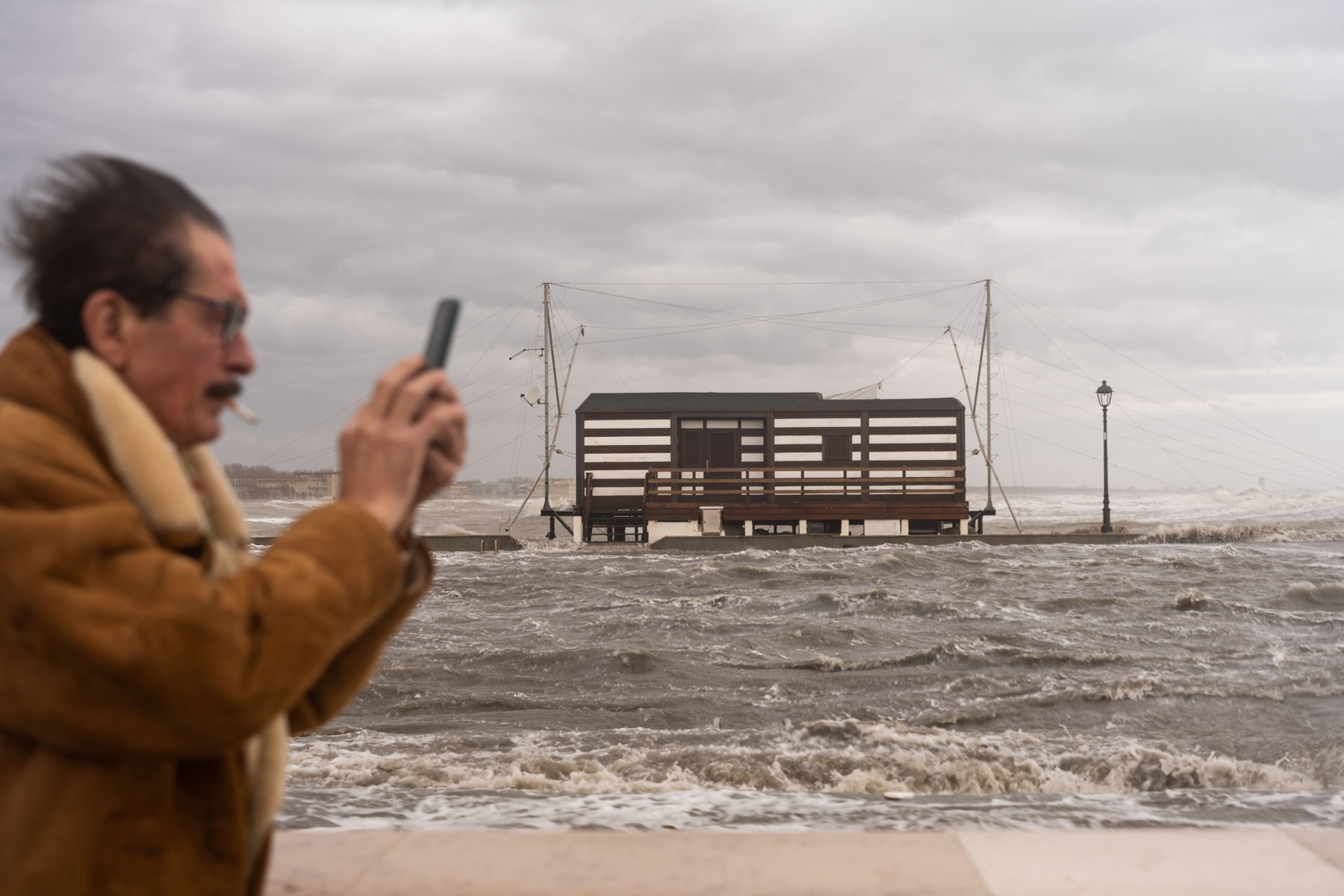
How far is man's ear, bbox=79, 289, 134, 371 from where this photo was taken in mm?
1002

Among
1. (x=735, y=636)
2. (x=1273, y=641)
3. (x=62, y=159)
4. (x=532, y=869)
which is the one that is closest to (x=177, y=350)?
(x=62, y=159)

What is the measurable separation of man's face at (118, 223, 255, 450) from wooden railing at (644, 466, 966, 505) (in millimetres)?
24336

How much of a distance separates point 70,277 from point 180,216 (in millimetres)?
123

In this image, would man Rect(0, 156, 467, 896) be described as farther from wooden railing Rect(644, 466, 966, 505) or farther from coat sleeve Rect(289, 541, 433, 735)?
wooden railing Rect(644, 466, 966, 505)

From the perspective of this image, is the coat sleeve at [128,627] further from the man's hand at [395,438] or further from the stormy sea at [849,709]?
the stormy sea at [849,709]

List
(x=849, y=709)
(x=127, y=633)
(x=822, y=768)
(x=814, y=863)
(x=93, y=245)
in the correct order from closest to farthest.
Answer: (x=127, y=633) → (x=93, y=245) → (x=814, y=863) → (x=822, y=768) → (x=849, y=709)

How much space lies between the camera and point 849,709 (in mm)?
6785

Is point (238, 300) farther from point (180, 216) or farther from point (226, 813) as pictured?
point (226, 813)

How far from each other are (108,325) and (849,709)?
6.33 meters

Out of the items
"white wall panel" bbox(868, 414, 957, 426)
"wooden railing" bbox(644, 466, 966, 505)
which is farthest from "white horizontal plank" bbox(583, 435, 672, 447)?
"white wall panel" bbox(868, 414, 957, 426)

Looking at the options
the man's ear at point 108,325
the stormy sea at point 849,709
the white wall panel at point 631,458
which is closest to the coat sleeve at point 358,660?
the man's ear at point 108,325

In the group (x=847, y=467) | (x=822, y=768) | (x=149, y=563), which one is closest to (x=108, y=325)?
(x=149, y=563)

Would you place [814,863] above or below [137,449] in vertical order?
below

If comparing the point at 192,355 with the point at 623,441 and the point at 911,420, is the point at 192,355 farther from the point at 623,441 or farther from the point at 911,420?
the point at 911,420
